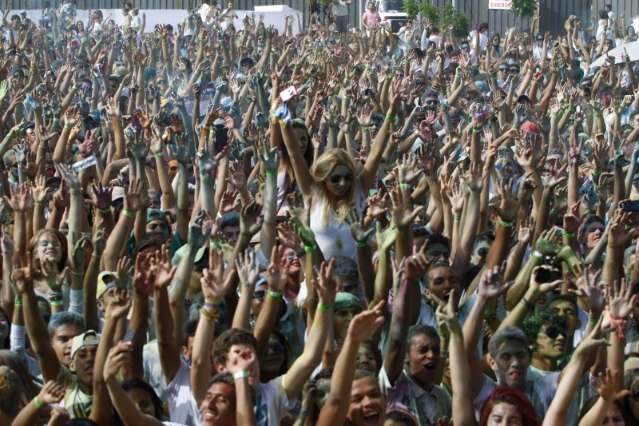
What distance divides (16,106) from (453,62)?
282 inches

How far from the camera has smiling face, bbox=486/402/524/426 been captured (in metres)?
5.91

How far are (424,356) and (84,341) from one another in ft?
4.57

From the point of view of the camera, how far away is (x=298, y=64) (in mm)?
17891

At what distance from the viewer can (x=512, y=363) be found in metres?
6.61

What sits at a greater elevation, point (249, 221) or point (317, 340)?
point (249, 221)

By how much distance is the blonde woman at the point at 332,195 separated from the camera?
324 inches

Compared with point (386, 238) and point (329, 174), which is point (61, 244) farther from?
point (386, 238)

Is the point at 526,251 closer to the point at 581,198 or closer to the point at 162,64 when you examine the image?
the point at 581,198

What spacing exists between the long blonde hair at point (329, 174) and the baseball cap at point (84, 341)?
6.31 ft

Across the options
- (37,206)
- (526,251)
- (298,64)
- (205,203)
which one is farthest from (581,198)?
(298,64)

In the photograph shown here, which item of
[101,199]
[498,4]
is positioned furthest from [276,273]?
[498,4]

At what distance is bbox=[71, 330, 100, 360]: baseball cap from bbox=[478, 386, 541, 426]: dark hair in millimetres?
1613

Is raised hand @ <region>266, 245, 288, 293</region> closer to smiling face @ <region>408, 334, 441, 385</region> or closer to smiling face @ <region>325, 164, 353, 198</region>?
smiling face @ <region>408, 334, 441, 385</region>

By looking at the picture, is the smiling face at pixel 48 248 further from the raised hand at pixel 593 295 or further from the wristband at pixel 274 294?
the raised hand at pixel 593 295
